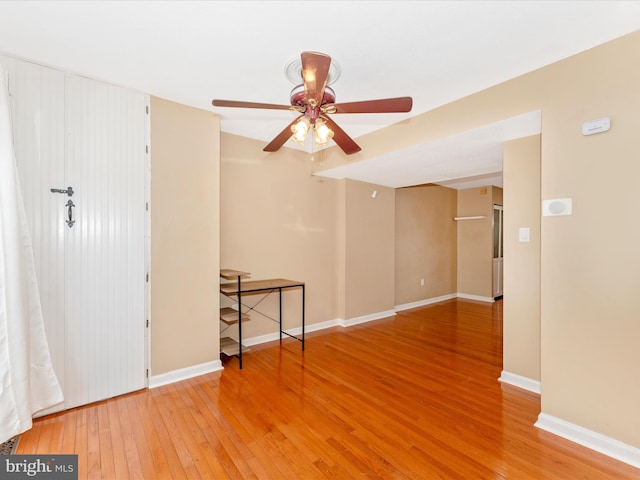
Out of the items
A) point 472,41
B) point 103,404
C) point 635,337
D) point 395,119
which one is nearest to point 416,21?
point 472,41

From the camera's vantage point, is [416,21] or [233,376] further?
[233,376]

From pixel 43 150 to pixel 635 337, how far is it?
424cm

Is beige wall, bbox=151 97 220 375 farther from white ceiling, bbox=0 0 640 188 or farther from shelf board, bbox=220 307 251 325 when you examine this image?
white ceiling, bbox=0 0 640 188

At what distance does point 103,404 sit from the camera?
249cm

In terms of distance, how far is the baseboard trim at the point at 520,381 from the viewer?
108 inches

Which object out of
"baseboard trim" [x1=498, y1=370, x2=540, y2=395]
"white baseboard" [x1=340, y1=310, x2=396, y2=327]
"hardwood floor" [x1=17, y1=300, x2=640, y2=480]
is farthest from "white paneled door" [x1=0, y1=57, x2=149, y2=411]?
"baseboard trim" [x1=498, y1=370, x2=540, y2=395]

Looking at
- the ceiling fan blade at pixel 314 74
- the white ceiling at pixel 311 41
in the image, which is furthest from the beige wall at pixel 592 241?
the ceiling fan blade at pixel 314 74

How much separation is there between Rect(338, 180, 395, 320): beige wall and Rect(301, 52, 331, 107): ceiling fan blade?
2.90 m

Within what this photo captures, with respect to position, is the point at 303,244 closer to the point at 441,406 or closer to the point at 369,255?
the point at 369,255

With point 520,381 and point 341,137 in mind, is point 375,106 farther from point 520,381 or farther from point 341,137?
point 520,381

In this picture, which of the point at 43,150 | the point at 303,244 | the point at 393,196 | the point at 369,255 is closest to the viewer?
the point at 43,150

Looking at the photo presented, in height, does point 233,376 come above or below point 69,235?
below

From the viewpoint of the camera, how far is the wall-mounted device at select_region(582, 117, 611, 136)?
1.94 m

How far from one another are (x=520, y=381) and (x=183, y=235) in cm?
350
